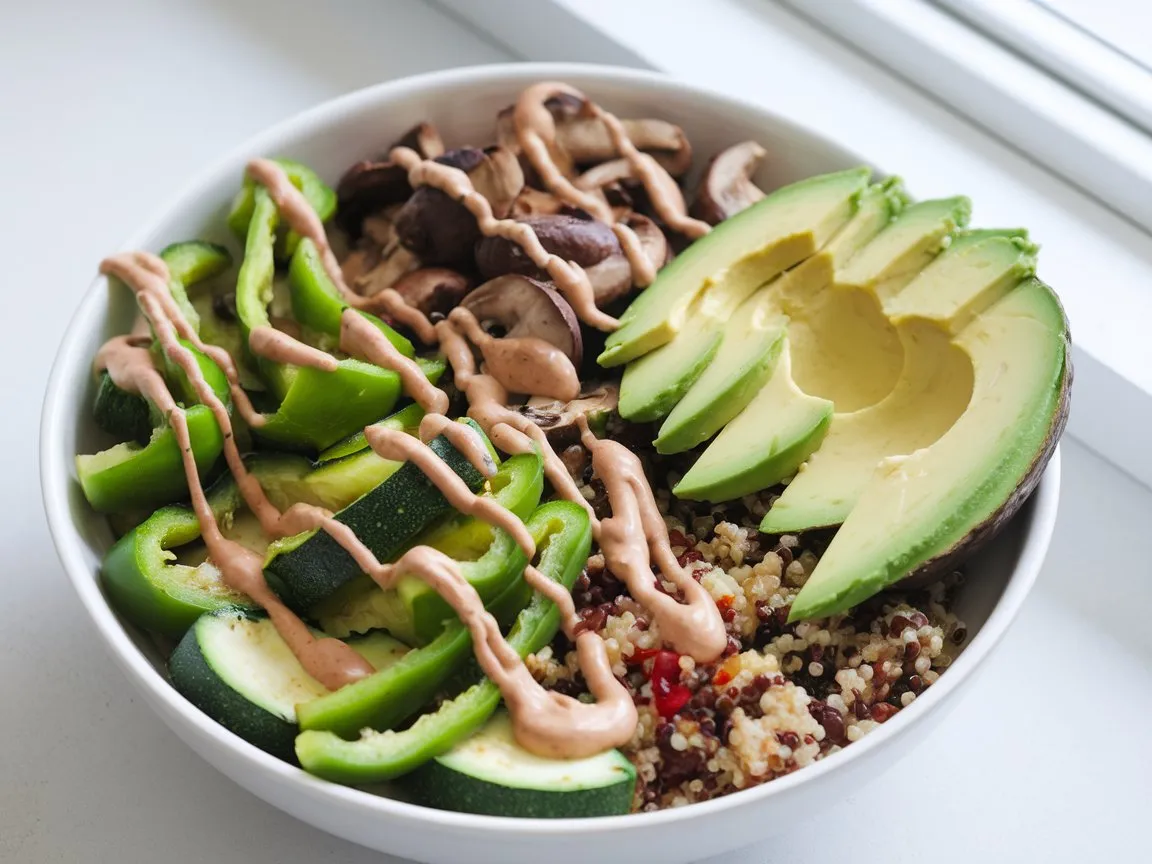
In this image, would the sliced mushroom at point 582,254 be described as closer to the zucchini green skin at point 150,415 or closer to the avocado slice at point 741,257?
the avocado slice at point 741,257

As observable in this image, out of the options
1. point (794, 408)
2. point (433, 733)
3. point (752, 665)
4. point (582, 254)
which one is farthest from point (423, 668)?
point (582, 254)

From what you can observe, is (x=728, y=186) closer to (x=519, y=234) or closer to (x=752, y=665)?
(x=519, y=234)

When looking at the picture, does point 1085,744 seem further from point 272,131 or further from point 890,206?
point 272,131

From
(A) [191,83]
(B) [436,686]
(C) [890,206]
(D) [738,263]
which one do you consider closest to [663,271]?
(D) [738,263]

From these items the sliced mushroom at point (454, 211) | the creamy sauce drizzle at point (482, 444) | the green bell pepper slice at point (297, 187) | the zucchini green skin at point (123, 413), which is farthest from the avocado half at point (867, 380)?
the zucchini green skin at point (123, 413)

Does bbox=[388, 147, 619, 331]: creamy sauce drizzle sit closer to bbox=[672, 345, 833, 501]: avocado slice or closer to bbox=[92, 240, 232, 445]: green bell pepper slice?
bbox=[672, 345, 833, 501]: avocado slice
